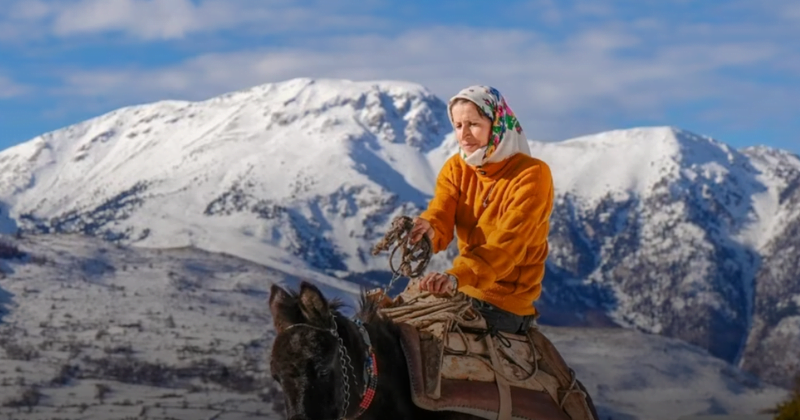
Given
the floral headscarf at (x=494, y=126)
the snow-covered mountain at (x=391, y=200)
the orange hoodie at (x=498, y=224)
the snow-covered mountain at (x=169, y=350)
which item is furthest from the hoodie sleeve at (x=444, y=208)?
the snow-covered mountain at (x=391, y=200)

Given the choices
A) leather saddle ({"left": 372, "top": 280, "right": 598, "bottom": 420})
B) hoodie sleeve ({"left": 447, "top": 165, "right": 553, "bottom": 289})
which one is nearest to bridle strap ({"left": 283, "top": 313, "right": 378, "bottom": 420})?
leather saddle ({"left": 372, "top": 280, "right": 598, "bottom": 420})

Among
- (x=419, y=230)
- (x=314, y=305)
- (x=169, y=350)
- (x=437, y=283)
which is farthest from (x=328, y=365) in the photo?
(x=169, y=350)

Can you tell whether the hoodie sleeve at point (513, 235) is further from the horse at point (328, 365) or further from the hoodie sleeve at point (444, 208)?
the horse at point (328, 365)

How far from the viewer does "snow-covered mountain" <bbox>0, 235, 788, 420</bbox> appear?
28.9 meters

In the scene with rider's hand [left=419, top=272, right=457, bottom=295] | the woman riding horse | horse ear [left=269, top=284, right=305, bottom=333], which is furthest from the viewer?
the woman riding horse

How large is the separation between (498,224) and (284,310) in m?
1.06

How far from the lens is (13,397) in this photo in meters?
28.1

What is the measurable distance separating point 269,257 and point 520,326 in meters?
49.6

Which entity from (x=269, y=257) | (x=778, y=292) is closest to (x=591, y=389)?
(x=269, y=257)

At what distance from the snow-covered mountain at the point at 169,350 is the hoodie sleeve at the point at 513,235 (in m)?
23.6

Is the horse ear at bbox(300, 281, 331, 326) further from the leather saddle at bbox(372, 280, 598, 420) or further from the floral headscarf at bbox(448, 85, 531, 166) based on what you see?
the floral headscarf at bbox(448, 85, 531, 166)

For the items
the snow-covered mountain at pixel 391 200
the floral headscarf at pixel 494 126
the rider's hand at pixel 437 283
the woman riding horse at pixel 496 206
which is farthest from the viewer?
the snow-covered mountain at pixel 391 200

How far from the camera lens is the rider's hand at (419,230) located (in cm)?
430

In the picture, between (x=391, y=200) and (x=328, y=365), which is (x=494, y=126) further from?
(x=391, y=200)
